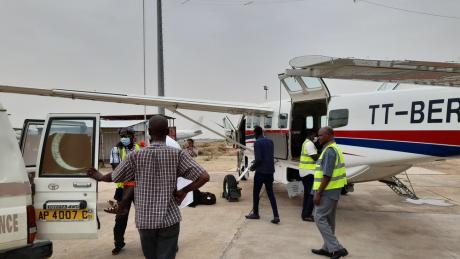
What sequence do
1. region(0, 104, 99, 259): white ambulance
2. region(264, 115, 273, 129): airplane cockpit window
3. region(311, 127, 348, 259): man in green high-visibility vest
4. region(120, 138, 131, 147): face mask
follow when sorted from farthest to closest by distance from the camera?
region(264, 115, 273, 129): airplane cockpit window
region(120, 138, 131, 147): face mask
region(311, 127, 348, 259): man in green high-visibility vest
region(0, 104, 99, 259): white ambulance

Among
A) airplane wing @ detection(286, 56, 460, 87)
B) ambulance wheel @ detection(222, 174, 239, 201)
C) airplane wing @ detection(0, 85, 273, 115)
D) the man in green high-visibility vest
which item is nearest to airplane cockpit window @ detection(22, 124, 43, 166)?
airplane wing @ detection(0, 85, 273, 115)

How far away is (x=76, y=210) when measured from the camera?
3.82 m

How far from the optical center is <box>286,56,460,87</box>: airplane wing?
3.52m

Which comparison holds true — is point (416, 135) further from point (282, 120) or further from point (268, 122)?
point (268, 122)

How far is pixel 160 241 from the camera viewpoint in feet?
9.86

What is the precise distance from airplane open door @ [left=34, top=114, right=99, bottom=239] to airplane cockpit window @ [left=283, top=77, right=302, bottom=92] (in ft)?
18.0

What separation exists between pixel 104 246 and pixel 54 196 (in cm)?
222

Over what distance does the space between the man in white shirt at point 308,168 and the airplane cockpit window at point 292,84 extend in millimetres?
1513

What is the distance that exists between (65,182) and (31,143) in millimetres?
1882

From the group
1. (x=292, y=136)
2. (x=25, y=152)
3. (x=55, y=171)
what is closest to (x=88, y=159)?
(x=55, y=171)

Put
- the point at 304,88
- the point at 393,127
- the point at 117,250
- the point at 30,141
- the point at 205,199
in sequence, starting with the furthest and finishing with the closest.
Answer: the point at 205,199, the point at 304,88, the point at 393,127, the point at 117,250, the point at 30,141

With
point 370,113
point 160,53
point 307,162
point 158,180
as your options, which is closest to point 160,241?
point 158,180

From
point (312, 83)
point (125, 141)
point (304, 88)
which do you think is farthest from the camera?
point (304, 88)

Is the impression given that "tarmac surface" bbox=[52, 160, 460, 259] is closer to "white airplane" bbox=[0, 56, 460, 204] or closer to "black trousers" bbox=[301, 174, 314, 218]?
"black trousers" bbox=[301, 174, 314, 218]
